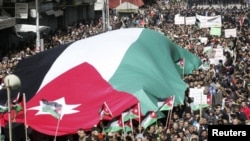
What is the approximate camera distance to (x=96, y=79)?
17875 mm

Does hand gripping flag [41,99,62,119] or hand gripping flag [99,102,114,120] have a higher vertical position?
hand gripping flag [41,99,62,119]

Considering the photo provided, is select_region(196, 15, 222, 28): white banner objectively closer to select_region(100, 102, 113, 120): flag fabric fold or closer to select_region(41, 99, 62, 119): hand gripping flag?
select_region(100, 102, 113, 120): flag fabric fold

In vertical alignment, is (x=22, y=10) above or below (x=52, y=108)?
above

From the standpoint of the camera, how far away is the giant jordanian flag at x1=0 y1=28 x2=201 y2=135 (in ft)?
53.2

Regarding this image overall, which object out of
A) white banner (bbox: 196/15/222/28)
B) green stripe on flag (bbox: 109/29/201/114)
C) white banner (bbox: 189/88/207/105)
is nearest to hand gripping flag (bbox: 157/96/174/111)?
green stripe on flag (bbox: 109/29/201/114)

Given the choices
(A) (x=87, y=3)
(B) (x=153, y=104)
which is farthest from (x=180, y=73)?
(A) (x=87, y=3)

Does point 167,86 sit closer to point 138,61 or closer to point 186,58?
point 138,61

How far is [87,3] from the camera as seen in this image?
64.1 metres

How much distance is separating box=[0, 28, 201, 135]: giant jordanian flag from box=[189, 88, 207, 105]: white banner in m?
0.45

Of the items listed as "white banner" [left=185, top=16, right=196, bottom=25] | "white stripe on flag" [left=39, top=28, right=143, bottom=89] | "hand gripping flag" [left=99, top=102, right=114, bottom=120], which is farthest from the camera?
"white banner" [left=185, top=16, right=196, bottom=25]

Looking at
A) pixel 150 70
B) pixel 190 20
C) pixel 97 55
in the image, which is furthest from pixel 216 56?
pixel 190 20

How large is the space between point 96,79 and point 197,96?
2936 millimetres

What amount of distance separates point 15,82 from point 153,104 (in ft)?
19.8

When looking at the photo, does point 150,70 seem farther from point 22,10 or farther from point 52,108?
point 22,10
